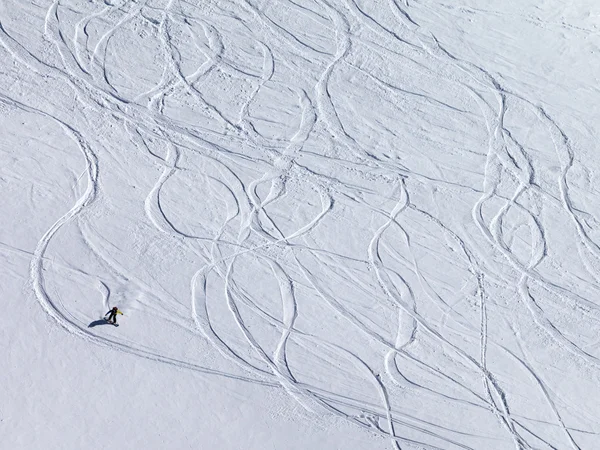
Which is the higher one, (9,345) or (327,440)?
(327,440)

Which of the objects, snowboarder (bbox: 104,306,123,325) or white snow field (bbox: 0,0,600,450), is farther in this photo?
snowboarder (bbox: 104,306,123,325)

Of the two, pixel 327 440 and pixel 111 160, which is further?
pixel 111 160

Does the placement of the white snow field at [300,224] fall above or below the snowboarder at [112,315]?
above

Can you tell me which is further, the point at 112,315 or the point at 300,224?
the point at 300,224

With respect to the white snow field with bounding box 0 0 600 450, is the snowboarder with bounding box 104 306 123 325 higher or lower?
lower

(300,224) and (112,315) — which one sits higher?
(300,224)

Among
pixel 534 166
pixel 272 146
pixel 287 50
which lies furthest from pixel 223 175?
pixel 534 166

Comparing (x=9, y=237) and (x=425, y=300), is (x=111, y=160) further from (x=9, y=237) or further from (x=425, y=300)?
(x=425, y=300)

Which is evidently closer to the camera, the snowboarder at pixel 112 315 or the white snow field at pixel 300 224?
the white snow field at pixel 300 224
